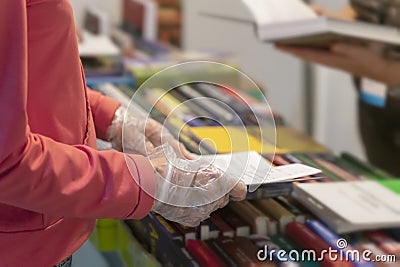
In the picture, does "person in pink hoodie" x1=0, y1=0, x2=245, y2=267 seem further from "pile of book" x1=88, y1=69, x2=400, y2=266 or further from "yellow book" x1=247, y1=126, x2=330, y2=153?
"yellow book" x1=247, y1=126, x2=330, y2=153

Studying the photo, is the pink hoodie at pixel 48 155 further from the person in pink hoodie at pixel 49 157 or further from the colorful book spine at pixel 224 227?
the colorful book spine at pixel 224 227

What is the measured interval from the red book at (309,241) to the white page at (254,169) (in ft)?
0.29

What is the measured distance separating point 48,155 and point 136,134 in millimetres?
269

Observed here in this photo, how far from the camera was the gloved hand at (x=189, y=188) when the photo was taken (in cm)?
66

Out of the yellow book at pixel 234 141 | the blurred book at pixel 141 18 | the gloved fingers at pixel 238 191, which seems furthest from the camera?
the blurred book at pixel 141 18

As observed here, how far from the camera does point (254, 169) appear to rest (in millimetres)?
733

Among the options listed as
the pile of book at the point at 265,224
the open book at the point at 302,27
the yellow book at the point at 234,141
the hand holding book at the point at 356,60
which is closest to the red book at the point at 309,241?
the pile of book at the point at 265,224

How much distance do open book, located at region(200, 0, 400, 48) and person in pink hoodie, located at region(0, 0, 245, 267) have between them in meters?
0.70

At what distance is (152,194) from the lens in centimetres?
64

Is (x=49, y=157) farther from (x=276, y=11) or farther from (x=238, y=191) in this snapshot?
(x=276, y=11)

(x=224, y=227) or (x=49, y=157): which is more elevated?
(x=49, y=157)

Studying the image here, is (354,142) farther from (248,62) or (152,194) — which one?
(152,194)

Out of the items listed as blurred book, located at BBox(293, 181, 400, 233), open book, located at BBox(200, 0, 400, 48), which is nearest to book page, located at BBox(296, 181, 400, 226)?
blurred book, located at BBox(293, 181, 400, 233)

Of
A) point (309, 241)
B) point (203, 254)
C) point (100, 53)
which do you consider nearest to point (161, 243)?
point (203, 254)
